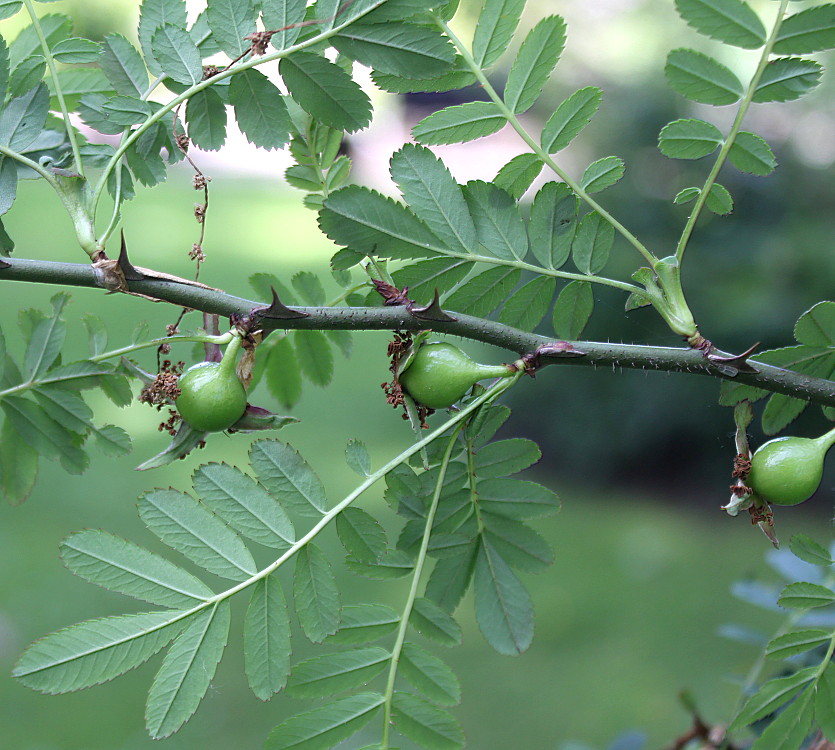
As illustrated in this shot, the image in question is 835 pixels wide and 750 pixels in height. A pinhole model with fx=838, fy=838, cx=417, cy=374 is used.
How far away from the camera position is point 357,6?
42.0 inches

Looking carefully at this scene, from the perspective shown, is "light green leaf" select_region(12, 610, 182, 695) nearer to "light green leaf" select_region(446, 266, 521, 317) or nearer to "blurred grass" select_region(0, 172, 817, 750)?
"light green leaf" select_region(446, 266, 521, 317)

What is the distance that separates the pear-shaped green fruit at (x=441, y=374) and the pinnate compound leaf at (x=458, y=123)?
0.33m

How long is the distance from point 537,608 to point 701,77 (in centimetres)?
412

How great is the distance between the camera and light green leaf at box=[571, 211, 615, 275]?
1221mm

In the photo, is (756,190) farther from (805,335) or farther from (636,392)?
(805,335)

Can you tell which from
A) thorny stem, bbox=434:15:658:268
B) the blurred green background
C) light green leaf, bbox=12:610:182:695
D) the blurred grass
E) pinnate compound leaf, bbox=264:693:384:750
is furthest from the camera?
the blurred green background

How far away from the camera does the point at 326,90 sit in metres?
1.12

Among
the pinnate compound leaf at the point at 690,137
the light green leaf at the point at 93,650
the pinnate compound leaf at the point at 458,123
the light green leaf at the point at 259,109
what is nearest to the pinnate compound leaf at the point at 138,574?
the light green leaf at the point at 93,650

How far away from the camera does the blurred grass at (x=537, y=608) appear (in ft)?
13.1

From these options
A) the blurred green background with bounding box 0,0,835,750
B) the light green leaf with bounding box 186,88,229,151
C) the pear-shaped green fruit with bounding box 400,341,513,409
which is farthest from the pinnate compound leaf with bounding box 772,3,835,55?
the blurred green background with bounding box 0,0,835,750

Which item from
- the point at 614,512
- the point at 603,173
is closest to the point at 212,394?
the point at 603,173

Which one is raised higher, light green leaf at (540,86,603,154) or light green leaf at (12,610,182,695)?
light green leaf at (540,86,603,154)

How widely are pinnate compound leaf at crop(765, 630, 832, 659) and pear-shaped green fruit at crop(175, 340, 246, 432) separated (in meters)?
0.80

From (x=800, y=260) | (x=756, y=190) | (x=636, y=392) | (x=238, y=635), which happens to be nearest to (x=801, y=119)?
(x=756, y=190)
